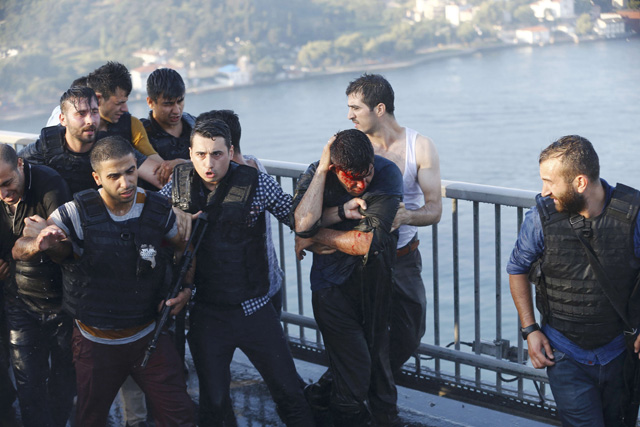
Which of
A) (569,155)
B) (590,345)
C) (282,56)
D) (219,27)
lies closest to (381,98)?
(569,155)

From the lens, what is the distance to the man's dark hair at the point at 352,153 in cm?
345

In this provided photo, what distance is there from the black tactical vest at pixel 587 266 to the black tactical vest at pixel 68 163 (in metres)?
2.46

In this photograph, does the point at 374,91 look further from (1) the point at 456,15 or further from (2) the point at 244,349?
(1) the point at 456,15

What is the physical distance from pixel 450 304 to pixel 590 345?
17124mm

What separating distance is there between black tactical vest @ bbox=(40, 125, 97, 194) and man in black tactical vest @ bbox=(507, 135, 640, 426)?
2.37m

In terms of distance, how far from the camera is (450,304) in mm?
20062

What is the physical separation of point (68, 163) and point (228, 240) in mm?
1135

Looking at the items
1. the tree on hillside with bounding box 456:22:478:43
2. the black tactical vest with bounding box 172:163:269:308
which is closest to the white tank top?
the black tactical vest with bounding box 172:163:269:308

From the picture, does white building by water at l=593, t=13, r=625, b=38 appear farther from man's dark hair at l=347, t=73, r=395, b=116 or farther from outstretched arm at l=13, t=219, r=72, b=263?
outstretched arm at l=13, t=219, r=72, b=263

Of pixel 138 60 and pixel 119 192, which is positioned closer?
pixel 119 192

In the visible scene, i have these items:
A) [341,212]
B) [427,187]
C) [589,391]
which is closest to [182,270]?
[341,212]

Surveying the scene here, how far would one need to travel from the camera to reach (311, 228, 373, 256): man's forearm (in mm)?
3553

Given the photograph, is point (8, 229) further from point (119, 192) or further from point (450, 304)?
point (450, 304)

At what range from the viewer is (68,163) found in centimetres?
421
